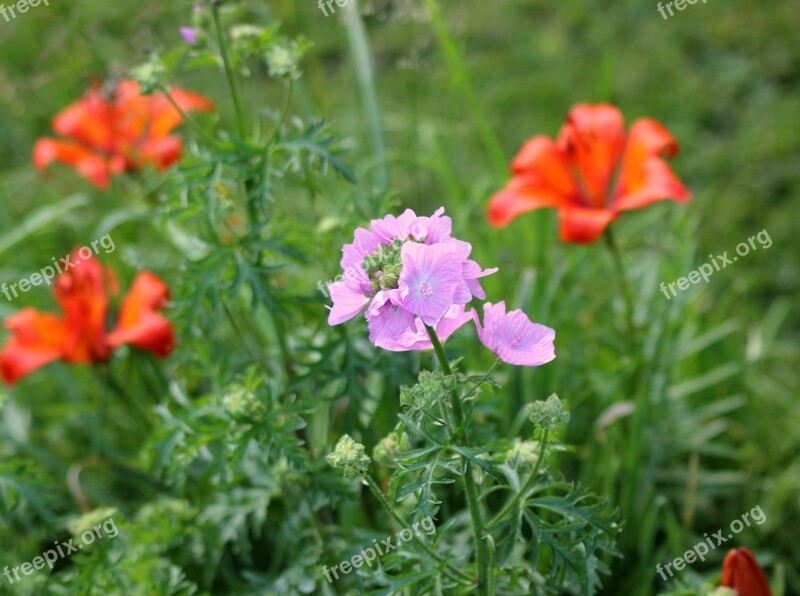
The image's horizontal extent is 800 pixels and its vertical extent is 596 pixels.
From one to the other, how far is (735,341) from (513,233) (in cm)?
73

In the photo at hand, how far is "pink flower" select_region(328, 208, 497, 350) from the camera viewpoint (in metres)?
1.08

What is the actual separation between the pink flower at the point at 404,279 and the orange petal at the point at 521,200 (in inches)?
36.0

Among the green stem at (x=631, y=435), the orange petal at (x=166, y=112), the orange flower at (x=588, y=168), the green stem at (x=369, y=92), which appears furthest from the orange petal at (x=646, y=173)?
the orange petal at (x=166, y=112)

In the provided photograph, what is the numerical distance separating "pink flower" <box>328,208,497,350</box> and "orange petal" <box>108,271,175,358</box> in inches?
38.8

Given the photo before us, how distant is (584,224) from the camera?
1.98 metres

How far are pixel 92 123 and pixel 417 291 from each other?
5.99 feet

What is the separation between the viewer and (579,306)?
250 cm

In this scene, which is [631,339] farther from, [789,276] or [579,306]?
[789,276]

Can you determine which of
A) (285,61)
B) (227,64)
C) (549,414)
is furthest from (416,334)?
(227,64)

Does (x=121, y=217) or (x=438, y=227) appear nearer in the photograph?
(x=438, y=227)

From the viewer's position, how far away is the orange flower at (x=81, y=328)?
210cm

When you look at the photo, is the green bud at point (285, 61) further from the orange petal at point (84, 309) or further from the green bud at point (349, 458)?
the orange petal at point (84, 309)

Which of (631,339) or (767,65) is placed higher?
(767,65)

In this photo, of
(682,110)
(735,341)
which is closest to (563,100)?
(682,110)
